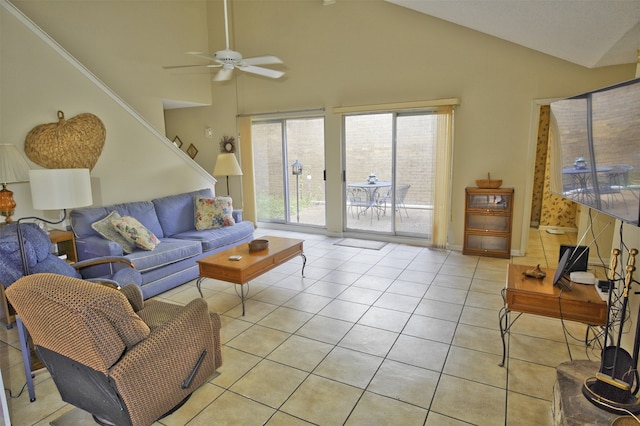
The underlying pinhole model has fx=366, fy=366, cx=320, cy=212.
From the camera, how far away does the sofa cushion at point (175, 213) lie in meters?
4.84

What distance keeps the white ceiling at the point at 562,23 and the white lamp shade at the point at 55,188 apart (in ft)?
12.4

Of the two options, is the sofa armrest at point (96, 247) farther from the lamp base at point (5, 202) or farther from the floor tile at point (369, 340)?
the floor tile at point (369, 340)

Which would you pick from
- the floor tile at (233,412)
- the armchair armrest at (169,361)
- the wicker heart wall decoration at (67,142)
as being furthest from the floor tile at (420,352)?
the wicker heart wall decoration at (67,142)

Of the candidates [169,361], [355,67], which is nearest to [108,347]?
[169,361]

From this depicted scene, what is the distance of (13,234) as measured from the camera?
2.81 m

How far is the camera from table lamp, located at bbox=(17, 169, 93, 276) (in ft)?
8.03

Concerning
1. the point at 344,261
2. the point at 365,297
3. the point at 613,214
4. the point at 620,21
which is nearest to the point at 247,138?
the point at 344,261

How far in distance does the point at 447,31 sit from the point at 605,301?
404 cm

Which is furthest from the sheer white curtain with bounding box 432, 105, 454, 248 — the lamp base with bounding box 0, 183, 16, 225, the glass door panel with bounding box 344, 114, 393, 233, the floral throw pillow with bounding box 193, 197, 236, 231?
the lamp base with bounding box 0, 183, 16, 225

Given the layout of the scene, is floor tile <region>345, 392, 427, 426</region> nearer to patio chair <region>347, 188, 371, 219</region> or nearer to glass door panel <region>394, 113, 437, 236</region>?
glass door panel <region>394, 113, 437, 236</region>

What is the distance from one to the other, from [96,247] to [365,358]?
289cm

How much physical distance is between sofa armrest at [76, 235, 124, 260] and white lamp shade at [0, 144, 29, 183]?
94 cm

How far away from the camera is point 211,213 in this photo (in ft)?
16.9

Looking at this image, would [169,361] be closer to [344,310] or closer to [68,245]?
[344,310]
